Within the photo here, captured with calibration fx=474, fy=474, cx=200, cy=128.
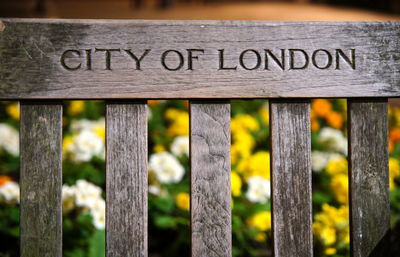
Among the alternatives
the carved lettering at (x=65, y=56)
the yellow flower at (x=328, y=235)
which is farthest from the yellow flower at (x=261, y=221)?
the carved lettering at (x=65, y=56)

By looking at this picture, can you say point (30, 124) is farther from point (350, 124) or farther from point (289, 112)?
point (350, 124)

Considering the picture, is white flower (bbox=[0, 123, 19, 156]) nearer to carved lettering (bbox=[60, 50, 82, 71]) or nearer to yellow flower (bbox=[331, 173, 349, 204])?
carved lettering (bbox=[60, 50, 82, 71])

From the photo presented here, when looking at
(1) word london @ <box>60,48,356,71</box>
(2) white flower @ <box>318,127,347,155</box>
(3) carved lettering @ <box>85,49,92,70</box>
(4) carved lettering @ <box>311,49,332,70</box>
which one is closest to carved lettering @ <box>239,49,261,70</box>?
(1) word london @ <box>60,48,356,71</box>

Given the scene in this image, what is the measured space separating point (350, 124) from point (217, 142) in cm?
25

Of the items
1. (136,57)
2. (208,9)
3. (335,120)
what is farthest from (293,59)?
(208,9)

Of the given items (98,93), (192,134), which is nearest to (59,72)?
(98,93)

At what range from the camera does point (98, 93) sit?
0.83 metres

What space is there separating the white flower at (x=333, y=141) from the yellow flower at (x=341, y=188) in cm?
39

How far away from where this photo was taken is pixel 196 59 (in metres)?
0.85

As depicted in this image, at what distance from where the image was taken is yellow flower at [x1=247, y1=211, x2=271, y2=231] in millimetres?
1346

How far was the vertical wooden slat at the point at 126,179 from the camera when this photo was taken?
2.77 feet

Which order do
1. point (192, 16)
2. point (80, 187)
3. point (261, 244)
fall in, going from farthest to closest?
point (192, 16) < point (261, 244) < point (80, 187)

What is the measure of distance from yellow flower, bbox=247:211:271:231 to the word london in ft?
2.02

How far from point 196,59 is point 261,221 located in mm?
664
